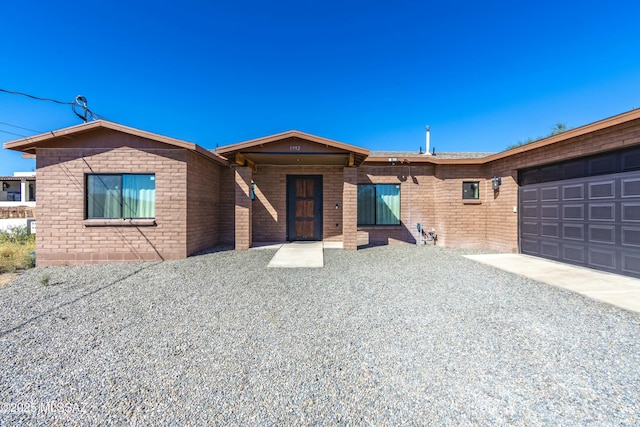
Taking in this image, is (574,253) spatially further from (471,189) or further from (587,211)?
(471,189)

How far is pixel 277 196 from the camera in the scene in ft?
35.0

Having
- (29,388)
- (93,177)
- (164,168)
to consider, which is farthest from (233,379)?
(93,177)

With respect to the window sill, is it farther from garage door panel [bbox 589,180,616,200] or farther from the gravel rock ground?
garage door panel [bbox 589,180,616,200]

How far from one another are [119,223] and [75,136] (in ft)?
8.78

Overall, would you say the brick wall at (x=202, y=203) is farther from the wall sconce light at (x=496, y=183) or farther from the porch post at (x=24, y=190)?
the porch post at (x=24, y=190)

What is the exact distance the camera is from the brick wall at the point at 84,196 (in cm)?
728

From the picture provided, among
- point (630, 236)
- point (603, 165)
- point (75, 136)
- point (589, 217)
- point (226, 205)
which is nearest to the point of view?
→ point (630, 236)

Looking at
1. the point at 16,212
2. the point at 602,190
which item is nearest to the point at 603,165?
the point at 602,190

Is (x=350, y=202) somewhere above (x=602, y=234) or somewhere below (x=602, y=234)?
above

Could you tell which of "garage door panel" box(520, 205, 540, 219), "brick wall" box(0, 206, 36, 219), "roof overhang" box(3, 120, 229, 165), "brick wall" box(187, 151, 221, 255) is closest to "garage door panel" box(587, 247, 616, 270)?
"garage door panel" box(520, 205, 540, 219)

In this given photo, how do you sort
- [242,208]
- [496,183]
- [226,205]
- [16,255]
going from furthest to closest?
[226,205] → [496,183] → [242,208] → [16,255]

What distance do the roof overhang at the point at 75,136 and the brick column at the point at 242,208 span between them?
169cm

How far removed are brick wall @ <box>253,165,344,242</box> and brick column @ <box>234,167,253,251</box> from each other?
5.74 feet

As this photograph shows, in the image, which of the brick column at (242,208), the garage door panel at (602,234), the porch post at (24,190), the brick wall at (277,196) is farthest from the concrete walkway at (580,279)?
the porch post at (24,190)
